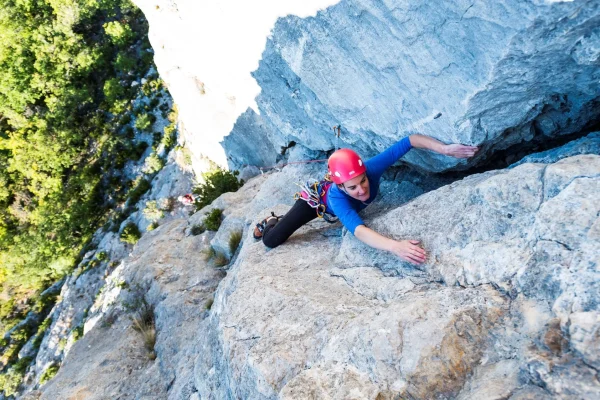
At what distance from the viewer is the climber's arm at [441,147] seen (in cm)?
541

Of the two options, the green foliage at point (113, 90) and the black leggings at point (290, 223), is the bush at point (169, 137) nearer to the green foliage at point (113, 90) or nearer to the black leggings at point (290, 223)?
the green foliage at point (113, 90)

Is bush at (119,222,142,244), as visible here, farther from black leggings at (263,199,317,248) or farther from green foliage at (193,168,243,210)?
black leggings at (263,199,317,248)

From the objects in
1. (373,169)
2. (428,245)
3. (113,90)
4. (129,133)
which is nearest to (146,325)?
(373,169)

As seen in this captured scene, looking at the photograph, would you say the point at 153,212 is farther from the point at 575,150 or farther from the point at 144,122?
the point at 575,150

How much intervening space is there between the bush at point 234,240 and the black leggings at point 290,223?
3219 mm

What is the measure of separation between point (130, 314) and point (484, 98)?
9.19 m

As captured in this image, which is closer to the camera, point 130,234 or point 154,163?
point 130,234

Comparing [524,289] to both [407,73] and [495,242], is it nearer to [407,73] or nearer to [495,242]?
[495,242]

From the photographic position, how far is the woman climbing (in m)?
4.89

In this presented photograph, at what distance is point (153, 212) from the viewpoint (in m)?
22.4

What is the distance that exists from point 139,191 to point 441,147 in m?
24.1

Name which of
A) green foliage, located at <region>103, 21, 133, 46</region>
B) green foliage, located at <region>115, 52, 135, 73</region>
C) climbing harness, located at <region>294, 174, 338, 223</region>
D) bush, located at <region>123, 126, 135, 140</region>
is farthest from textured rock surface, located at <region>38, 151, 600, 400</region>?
green foliage, located at <region>103, 21, 133, 46</region>

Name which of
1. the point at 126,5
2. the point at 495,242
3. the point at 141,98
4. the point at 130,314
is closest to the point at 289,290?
the point at 495,242

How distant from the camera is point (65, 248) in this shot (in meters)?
28.5
